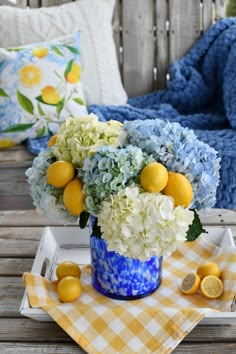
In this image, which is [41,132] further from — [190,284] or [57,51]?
[190,284]

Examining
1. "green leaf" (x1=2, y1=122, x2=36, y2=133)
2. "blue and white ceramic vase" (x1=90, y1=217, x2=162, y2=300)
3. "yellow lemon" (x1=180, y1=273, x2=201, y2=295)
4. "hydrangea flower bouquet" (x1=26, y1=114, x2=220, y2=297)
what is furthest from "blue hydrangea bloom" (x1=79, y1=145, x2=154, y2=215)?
"green leaf" (x1=2, y1=122, x2=36, y2=133)

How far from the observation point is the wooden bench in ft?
6.91

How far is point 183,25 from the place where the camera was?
2121 mm

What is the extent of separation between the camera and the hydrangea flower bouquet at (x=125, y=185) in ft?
2.27

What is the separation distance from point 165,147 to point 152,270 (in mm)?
219

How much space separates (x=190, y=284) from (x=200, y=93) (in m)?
1.34

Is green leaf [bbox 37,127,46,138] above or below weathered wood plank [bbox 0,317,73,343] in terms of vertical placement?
below

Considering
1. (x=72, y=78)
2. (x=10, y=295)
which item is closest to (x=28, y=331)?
(x=10, y=295)

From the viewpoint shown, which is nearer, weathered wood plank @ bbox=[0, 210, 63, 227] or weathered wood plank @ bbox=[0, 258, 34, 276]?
weathered wood plank @ bbox=[0, 258, 34, 276]

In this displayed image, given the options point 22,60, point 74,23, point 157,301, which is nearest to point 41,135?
point 22,60

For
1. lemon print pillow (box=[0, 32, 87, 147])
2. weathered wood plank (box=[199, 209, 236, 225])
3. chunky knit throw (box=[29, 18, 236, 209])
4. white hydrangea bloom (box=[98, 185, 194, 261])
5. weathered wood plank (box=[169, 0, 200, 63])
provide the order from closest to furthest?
white hydrangea bloom (box=[98, 185, 194, 261]), weathered wood plank (box=[199, 209, 236, 225]), lemon print pillow (box=[0, 32, 87, 147]), chunky knit throw (box=[29, 18, 236, 209]), weathered wood plank (box=[169, 0, 200, 63])

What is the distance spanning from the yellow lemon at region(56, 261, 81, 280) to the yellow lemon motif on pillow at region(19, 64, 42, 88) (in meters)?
0.99

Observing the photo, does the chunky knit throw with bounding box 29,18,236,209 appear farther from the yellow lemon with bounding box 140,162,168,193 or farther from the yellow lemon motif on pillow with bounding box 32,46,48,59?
the yellow lemon with bounding box 140,162,168,193

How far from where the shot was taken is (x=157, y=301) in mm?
818
